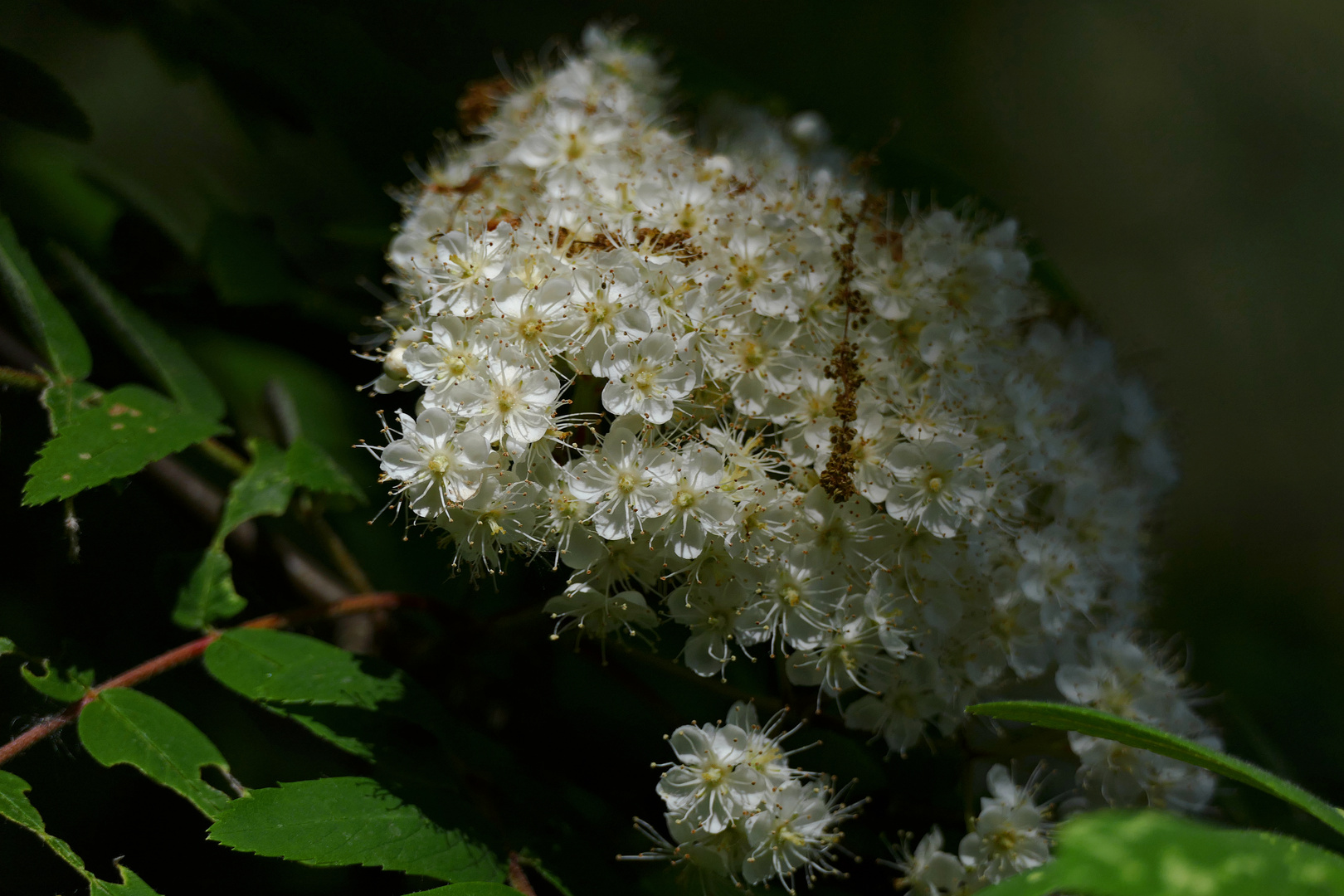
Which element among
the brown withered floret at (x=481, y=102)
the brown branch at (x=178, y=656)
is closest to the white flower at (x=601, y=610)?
the brown branch at (x=178, y=656)

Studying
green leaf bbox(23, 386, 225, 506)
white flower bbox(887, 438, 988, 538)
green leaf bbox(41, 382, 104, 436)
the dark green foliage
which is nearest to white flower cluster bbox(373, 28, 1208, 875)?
white flower bbox(887, 438, 988, 538)

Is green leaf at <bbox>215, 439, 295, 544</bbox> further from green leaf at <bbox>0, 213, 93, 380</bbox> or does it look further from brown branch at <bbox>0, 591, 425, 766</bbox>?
green leaf at <bbox>0, 213, 93, 380</bbox>

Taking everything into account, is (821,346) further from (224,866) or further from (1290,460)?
(1290,460)

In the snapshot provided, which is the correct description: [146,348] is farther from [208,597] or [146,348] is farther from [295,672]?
[295,672]

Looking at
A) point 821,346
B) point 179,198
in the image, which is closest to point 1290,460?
point 821,346

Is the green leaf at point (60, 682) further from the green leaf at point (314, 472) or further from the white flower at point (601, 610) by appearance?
the white flower at point (601, 610)

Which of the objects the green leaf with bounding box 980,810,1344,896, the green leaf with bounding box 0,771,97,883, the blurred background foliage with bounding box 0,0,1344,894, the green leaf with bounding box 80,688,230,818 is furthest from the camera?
the blurred background foliage with bounding box 0,0,1344,894

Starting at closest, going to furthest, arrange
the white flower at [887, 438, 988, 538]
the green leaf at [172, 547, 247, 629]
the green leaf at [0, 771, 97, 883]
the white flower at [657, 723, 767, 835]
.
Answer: the green leaf at [0, 771, 97, 883], the white flower at [657, 723, 767, 835], the white flower at [887, 438, 988, 538], the green leaf at [172, 547, 247, 629]
